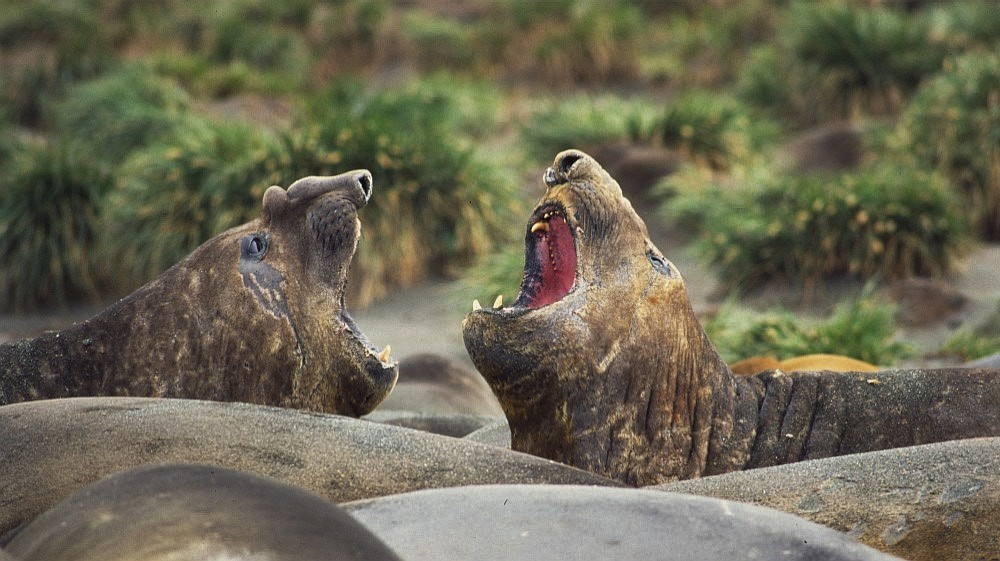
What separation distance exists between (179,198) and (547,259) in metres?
6.72

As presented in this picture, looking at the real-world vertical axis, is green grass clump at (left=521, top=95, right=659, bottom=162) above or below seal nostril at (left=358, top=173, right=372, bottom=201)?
above

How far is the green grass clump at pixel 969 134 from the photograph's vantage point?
11.5 m

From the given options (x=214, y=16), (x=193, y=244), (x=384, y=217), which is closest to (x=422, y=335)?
(x=384, y=217)

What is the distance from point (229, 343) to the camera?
14.0ft

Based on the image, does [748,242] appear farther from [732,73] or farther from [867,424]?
[732,73]

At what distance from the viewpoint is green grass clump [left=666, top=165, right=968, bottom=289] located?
32.4 ft

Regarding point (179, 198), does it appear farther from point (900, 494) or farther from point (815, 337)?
point (900, 494)

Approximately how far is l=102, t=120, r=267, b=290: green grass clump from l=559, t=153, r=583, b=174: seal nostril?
5.96 m

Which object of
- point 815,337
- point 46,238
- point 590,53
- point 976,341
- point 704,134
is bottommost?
point 976,341

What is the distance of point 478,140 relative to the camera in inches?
636

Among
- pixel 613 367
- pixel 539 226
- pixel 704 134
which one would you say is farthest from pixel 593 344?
pixel 704 134

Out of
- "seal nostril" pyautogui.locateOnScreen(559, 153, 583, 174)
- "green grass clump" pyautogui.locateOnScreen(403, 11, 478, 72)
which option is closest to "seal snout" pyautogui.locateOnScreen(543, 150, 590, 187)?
"seal nostril" pyautogui.locateOnScreen(559, 153, 583, 174)

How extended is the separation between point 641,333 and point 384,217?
644 centimetres

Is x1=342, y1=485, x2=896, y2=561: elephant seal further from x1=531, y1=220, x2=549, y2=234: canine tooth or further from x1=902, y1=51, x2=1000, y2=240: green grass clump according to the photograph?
x1=902, y1=51, x2=1000, y2=240: green grass clump
